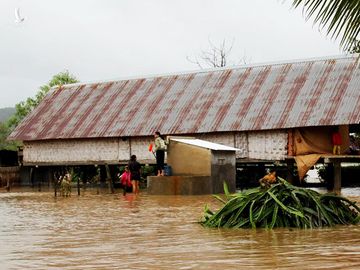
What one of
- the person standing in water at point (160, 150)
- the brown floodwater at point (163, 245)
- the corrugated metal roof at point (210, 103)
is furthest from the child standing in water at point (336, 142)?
the brown floodwater at point (163, 245)

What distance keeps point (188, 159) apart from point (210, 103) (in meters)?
7.53

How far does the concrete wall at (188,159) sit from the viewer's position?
19.9 m

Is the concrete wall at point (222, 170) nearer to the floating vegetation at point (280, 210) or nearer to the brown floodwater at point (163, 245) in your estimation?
the brown floodwater at point (163, 245)

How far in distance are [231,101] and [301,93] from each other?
9.47ft

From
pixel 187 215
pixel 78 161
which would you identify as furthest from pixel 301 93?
pixel 187 215

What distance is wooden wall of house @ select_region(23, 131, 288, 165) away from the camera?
25.4m

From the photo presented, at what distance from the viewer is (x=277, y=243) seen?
7438 mm

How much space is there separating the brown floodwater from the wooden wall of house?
46.7 feet

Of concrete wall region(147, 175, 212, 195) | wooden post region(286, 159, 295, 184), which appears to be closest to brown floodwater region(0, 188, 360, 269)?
concrete wall region(147, 175, 212, 195)

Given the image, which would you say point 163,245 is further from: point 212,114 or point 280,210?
point 212,114

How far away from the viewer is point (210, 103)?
2753cm

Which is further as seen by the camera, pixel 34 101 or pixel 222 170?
pixel 34 101

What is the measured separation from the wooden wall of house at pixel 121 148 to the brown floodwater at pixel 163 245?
1425cm

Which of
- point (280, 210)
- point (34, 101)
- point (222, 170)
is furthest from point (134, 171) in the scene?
point (34, 101)
